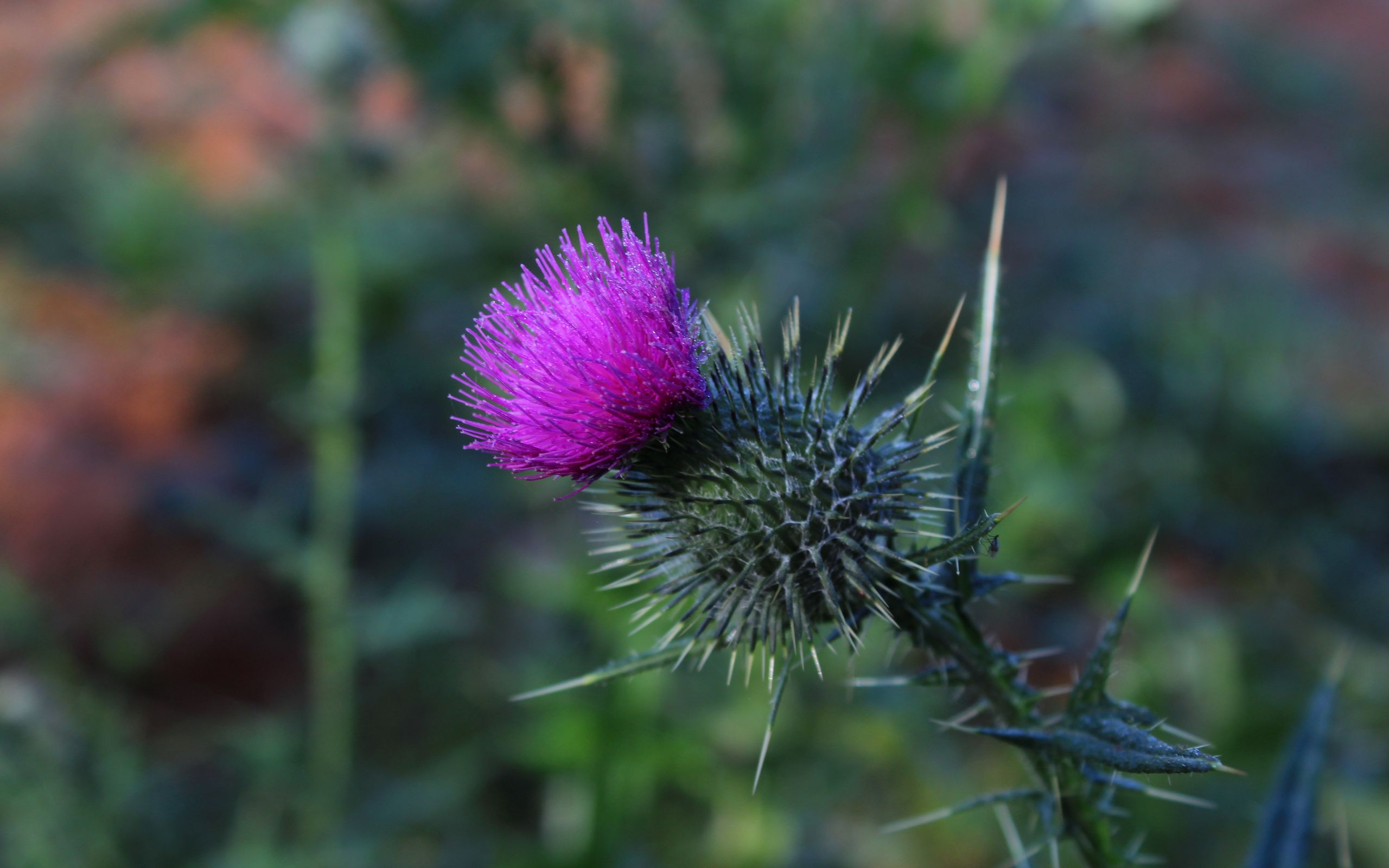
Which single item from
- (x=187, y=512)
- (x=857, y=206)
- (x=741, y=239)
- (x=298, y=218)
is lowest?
(x=187, y=512)

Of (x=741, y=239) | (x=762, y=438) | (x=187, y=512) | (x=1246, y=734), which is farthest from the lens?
(x=187, y=512)

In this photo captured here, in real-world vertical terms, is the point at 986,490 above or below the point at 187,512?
below

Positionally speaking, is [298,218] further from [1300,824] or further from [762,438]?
[1300,824]

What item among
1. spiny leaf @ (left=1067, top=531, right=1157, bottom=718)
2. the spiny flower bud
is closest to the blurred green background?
spiny leaf @ (left=1067, top=531, right=1157, bottom=718)

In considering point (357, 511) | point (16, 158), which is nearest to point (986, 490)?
point (357, 511)

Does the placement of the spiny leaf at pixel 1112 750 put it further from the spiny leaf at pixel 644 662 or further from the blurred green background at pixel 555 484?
the blurred green background at pixel 555 484

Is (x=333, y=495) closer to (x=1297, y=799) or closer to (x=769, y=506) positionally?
(x=769, y=506)
